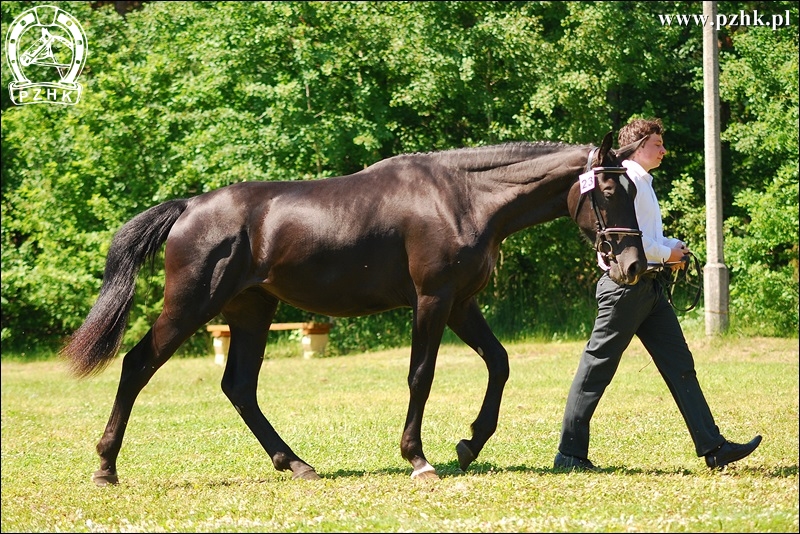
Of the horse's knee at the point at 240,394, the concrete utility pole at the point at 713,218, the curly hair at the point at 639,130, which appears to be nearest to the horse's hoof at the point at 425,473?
the horse's knee at the point at 240,394

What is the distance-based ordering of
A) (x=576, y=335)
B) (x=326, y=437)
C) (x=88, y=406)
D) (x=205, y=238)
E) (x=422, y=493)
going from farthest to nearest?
(x=576, y=335)
(x=88, y=406)
(x=326, y=437)
(x=205, y=238)
(x=422, y=493)

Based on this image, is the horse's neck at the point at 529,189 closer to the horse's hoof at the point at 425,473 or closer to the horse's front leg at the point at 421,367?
the horse's front leg at the point at 421,367

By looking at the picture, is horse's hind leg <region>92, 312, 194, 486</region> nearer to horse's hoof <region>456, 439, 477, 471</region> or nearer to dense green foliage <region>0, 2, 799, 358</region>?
horse's hoof <region>456, 439, 477, 471</region>

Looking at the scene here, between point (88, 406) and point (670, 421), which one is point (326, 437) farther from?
point (88, 406)

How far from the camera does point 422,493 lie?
6.28 meters

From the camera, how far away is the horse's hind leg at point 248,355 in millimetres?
7703

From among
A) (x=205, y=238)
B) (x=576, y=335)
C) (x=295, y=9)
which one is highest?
(x=295, y=9)

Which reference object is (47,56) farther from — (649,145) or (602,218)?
(602,218)

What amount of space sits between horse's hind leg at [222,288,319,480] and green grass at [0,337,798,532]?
0.37 meters

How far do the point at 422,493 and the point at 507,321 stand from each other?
14852 millimetres

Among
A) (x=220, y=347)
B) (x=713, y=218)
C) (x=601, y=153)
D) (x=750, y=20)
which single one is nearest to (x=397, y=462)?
(x=601, y=153)

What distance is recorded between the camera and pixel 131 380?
7.38 meters

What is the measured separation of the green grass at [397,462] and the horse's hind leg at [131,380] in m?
0.23

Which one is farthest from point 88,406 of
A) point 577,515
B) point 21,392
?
point 577,515
